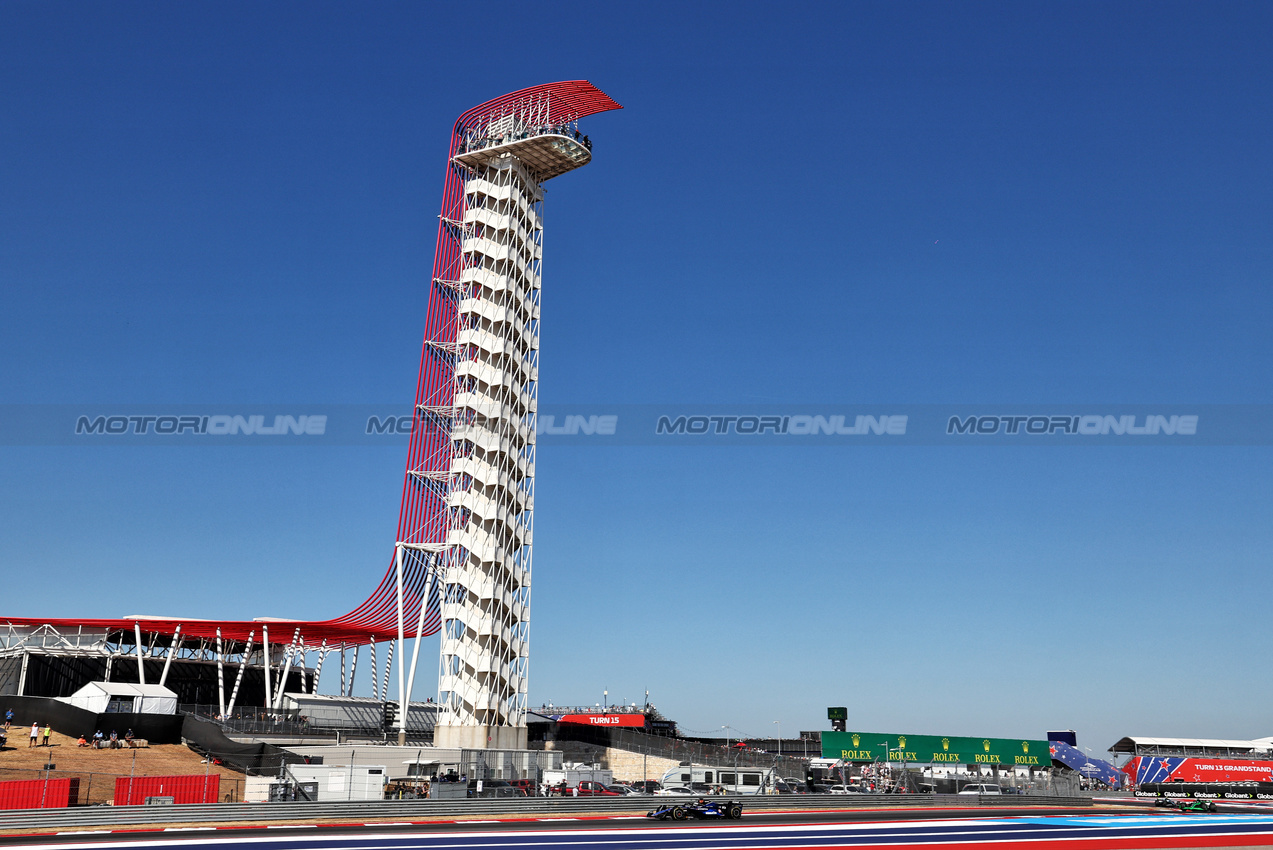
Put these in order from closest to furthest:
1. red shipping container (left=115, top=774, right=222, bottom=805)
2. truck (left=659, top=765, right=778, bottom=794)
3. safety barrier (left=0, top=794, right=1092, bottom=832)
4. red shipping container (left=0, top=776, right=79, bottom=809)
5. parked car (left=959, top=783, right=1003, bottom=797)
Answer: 1. safety barrier (left=0, top=794, right=1092, bottom=832)
2. red shipping container (left=0, top=776, right=79, bottom=809)
3. red shipping container (left=115, top=774, right=222, bottom=805)
4. truck (left=659, top=765, right=778, bottom=794)
5. parked car (left=959, top=783, right=1003, bottom=797)

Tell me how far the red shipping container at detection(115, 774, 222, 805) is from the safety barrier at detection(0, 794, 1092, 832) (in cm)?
176

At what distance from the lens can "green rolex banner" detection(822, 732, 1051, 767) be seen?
60812 millimetres

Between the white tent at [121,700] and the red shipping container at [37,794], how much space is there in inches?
701

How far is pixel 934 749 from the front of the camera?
61906mm

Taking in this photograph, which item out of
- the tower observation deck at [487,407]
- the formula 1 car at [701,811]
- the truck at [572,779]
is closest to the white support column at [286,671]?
the tower observation deck at [487,407]

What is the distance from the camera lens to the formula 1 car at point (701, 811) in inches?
1519

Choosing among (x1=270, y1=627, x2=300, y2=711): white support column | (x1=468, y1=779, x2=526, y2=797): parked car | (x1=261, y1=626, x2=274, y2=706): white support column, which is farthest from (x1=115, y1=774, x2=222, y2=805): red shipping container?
(x1=270, y1=627, x2=300, y2=711): white support column

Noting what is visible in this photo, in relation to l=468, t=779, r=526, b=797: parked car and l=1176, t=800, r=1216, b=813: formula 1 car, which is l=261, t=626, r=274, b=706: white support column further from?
l=1176, t=800, r=1216, b=813: formula 1 car

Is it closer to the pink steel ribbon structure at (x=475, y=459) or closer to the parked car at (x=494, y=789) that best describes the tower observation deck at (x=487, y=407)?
the pink steel ribbon structure at (x=475, y=459)

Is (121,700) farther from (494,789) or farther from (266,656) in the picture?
(494,789)

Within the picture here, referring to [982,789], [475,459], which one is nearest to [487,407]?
[475,459]

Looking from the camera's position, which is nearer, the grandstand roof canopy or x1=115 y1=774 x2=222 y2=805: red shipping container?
x1=115 y1=774 x2=222 y2=805: red shipping container

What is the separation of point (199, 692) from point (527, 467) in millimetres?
27926

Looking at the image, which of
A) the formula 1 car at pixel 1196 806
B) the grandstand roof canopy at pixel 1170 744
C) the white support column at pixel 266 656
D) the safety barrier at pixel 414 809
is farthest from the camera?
the grandstand roof canopy at pixel 1170 744
